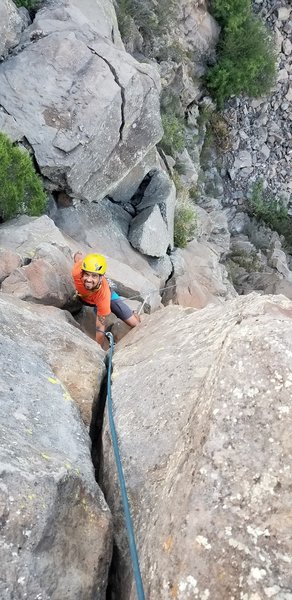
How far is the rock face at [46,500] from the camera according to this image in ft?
10.5

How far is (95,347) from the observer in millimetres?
6914

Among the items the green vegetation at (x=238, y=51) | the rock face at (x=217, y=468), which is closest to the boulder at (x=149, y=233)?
the rock face at (x=217, y=468)

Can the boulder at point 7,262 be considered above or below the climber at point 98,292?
below

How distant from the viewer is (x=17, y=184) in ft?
31.0

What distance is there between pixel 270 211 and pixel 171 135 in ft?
21.0

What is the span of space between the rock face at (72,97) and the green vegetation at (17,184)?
609 millimetres

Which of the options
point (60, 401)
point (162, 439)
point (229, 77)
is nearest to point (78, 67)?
point (60, 401)

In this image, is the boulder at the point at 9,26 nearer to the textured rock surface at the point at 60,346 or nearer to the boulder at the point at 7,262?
the boulder at the point at 7,262

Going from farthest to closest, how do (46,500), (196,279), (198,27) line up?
1. (198,27)
2. (196,279)
3. (46,500)

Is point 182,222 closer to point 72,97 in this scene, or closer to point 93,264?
point 72,97

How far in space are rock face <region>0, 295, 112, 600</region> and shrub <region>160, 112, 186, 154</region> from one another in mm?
12168

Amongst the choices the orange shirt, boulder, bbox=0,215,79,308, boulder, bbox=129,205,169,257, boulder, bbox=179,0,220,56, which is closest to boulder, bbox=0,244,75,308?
boulder, bbox=0,215,79,308

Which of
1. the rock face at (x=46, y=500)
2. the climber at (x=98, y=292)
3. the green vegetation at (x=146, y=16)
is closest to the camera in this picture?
the rock face at (x=46, y=500)

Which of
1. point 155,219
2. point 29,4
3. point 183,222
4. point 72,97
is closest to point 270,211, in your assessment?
point 183,222
